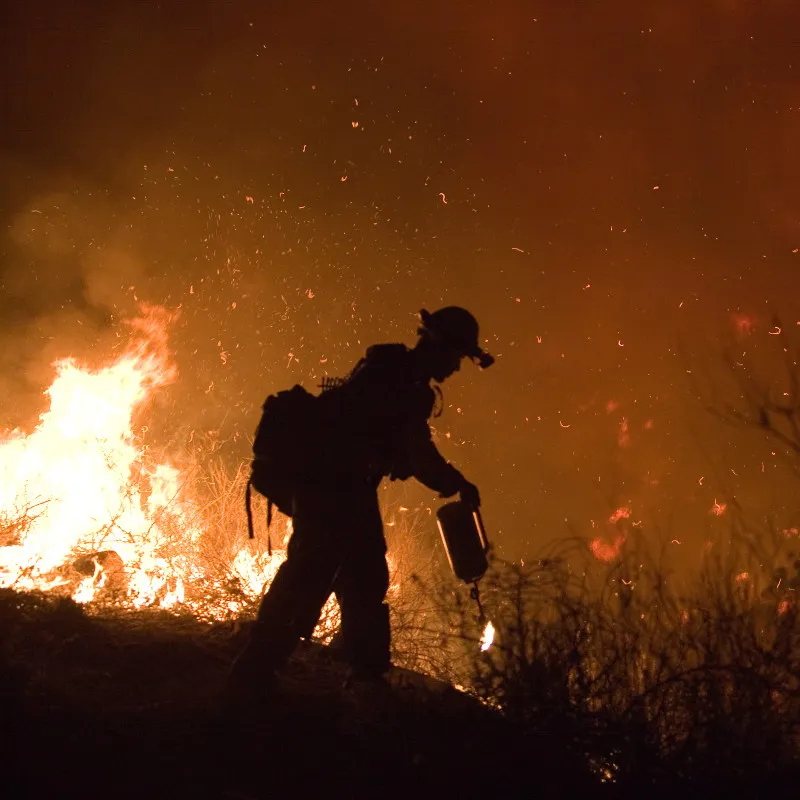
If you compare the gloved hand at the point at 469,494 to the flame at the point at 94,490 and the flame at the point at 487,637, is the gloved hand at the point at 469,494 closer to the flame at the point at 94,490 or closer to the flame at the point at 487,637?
the flame at the point at 487,637

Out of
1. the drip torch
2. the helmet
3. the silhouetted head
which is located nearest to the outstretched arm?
the drip torch

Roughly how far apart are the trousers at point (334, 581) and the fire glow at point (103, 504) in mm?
1759

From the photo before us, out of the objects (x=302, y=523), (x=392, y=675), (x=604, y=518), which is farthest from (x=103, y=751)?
(x=604, y=518)

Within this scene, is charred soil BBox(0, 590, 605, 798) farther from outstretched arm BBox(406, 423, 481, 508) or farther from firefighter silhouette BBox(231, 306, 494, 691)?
outstretched arm BBox(406, 423, 481, 508)

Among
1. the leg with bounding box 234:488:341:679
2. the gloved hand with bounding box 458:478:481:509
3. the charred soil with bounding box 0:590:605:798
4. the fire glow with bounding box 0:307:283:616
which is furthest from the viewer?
the fire glow with bounding box 0:307:283:616

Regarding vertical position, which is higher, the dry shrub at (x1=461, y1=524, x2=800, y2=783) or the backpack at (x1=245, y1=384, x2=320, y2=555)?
the backpack at (x1=245, y1=384, x2=320, y2=555)

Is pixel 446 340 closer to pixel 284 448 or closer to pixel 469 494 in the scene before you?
pixel 469 494

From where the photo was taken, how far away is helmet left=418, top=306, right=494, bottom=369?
3.45 m

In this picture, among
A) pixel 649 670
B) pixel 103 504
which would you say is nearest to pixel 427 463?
pixel 649 670

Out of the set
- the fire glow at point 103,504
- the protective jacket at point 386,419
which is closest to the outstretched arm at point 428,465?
the protective jacket at point 386,419

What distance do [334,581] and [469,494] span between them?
2.62ft

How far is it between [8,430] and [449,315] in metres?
8.69

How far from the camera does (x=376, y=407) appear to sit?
3.26m

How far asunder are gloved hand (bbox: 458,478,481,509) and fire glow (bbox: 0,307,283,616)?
6.96 feet
